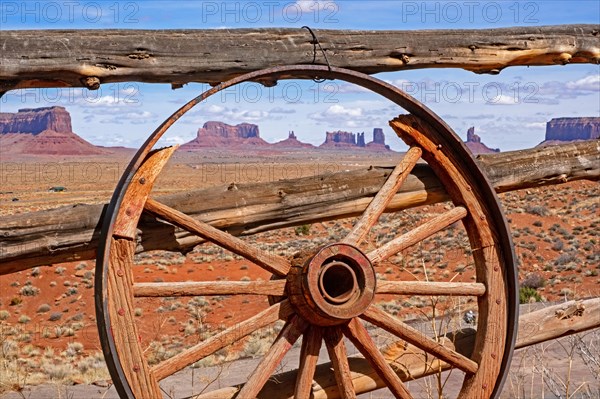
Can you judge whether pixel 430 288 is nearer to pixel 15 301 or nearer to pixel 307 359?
pixel 307 359

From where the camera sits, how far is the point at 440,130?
407 cm

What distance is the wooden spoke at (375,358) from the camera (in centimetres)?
382

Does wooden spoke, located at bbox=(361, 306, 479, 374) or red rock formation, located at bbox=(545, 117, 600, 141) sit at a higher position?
red rock formation, located at bbox=(545, 117, 600, 141)

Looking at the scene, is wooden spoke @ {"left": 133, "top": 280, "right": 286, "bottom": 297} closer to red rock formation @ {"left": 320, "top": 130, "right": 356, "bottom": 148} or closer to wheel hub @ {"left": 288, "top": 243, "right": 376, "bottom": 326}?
wheel hub @ {"left": 288, "top": 243, "right": 376, "bottom": 326}

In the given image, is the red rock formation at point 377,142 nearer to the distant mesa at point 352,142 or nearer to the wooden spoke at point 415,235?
the distant mesa at point 352,142

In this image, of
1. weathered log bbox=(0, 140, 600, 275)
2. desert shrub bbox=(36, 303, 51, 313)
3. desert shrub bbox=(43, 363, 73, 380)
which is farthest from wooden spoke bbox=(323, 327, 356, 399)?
desert shrub bbox=(36, 303, 51, 313)

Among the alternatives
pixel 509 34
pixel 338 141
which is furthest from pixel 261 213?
pixel 338 141

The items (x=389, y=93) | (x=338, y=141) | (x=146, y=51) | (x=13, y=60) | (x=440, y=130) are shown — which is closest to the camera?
(x=13, y=60)

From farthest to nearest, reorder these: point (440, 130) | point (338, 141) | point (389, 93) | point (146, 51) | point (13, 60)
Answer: point (338, 141), point (440, 130), point (389, 93), point (146, 51), point (13, 60)

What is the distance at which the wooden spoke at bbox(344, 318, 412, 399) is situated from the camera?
3.82m

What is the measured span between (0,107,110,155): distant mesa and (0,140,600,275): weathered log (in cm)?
13975

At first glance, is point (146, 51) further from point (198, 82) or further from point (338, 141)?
point (338, 141)

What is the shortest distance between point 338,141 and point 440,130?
628ft

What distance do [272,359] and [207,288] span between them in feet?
1.52
